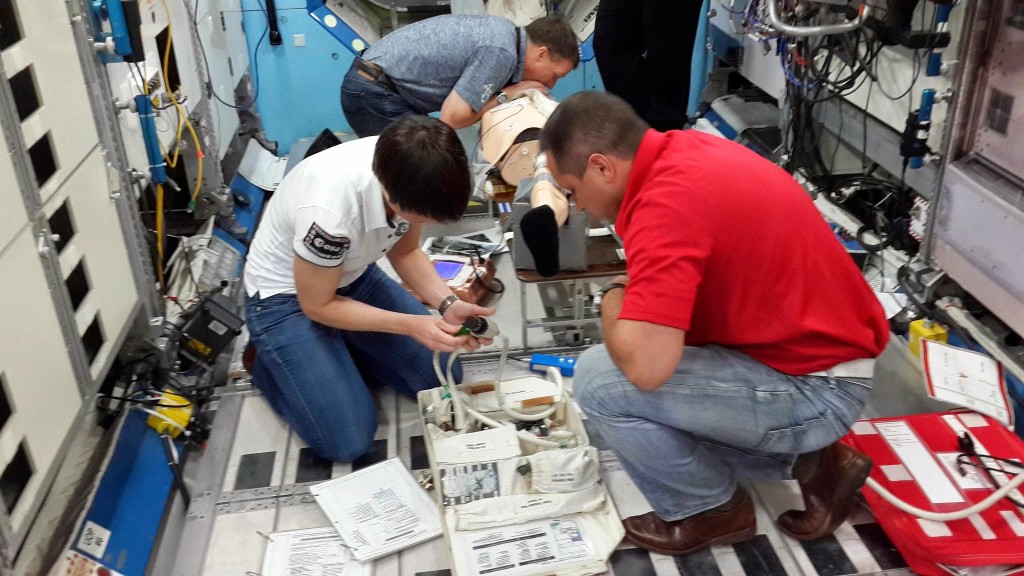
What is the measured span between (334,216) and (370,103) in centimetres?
160

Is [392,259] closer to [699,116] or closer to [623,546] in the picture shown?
[623,546]

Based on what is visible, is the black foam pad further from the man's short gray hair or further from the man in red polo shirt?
the man's short gray hair

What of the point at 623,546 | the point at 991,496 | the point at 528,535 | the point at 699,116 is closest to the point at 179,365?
the point at 528,535

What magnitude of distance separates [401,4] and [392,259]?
2.98m

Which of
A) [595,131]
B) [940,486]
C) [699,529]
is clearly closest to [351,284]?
[595,131]

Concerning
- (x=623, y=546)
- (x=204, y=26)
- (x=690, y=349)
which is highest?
(x=204, y=26)

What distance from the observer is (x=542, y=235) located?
2.59 m

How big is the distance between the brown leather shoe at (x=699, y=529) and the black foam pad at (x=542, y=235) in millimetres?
883

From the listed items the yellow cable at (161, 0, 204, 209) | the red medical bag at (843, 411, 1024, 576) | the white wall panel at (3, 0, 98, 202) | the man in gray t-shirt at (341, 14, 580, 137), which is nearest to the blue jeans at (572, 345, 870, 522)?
the red medical bag at (843, 411, 1024, 576)

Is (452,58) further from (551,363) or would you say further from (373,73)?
(551,363)

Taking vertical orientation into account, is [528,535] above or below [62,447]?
below

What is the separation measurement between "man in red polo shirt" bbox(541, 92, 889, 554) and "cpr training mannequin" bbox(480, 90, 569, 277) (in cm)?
64

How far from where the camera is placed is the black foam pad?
259cm

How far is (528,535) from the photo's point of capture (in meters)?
2.13
